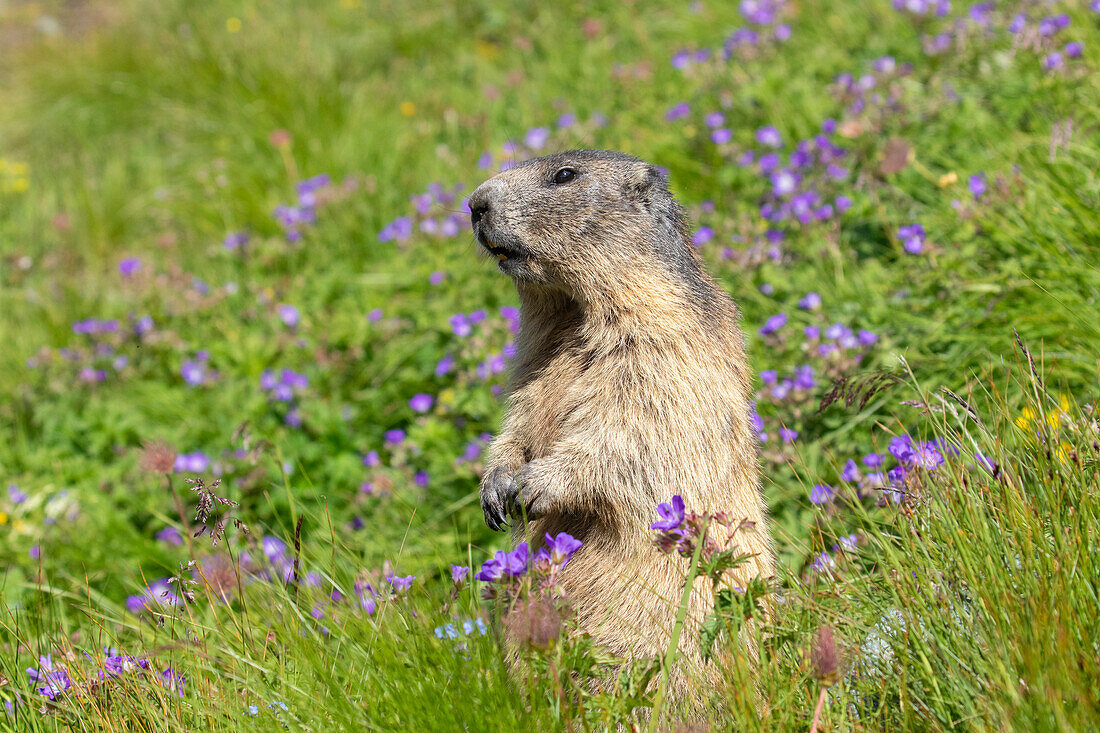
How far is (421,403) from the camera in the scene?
458 centimetres

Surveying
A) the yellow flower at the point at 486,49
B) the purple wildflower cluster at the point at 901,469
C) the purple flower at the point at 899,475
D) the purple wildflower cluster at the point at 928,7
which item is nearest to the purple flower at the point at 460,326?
the purple wildflower cluster at the point at 901,469

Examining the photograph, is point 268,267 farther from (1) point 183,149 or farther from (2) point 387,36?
(2) point 387,36

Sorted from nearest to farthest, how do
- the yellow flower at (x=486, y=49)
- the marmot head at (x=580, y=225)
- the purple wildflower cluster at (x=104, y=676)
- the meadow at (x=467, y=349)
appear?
the meadow at (x=467, y=349)
the purple wildflower cluster at (x=104, y=676)
the marmot head at (x=580, y=225)
the yellow flower at (x=486, y=49)

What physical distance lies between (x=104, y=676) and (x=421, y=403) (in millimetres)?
2284

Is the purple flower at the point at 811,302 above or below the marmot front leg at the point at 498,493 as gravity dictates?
below

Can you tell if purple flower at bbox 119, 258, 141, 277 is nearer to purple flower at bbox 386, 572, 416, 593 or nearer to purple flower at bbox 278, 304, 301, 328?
purple flower at bbox 278, 304, 301, 328

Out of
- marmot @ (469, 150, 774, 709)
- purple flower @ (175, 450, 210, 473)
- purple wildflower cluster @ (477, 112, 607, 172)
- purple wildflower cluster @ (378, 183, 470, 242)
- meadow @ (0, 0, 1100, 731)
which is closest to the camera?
meadow @ (0, 0, 1100, 731)

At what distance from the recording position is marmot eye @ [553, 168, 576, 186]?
335 cm

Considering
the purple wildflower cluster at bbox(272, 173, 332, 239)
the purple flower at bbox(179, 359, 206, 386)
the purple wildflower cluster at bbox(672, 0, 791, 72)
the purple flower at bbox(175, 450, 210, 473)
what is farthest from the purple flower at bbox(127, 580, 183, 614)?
the purple wildflower cluster at bbox(672, 0, 791, 72)

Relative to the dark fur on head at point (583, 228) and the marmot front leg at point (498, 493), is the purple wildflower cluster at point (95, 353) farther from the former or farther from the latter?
the marmot front leg at point (498, 493)

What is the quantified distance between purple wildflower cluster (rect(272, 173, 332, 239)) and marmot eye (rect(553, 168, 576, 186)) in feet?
10.8

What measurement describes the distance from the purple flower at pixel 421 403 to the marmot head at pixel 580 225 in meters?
1.46

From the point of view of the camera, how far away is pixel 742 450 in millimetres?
3018

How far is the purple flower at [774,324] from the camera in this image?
418cm
